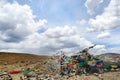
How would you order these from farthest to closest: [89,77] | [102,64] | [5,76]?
1. [102,64]
2. [5,76]
3. [89,77]

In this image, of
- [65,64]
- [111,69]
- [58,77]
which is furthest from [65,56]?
[111,69]

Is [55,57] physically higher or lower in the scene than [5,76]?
higher

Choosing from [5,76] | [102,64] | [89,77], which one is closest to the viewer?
[89,77]

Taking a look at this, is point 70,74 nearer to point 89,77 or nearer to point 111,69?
Answer: point 89,77

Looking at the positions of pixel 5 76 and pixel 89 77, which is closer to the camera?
pixel 89 77

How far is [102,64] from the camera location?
3031cm

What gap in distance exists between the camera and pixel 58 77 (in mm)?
26516

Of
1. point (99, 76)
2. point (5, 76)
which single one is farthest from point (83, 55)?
point (5, 76)

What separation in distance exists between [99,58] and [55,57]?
5.27 metres

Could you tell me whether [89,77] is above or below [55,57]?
below

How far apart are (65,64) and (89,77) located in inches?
148

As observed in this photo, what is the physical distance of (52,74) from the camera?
2836cm

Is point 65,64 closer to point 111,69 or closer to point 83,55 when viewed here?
point 83,55

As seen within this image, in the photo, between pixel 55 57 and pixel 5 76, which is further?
pixel 55 57
